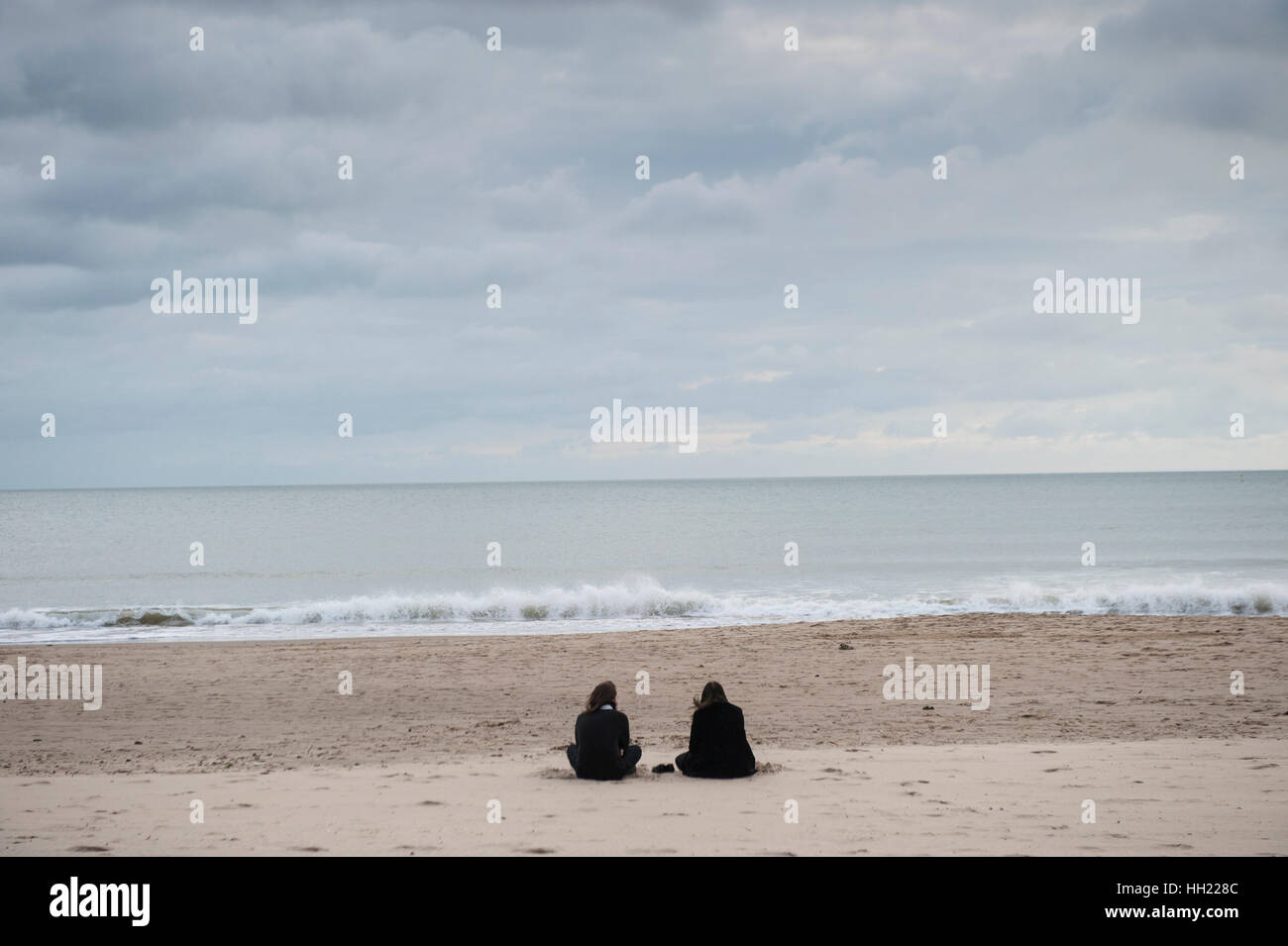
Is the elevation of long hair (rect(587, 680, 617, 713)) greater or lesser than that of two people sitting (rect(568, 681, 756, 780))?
greater

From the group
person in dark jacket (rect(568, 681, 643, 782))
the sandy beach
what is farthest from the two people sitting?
the sandy beach

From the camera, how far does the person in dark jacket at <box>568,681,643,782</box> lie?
Answer: 812cm

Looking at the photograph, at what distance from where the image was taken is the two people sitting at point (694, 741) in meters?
8.14

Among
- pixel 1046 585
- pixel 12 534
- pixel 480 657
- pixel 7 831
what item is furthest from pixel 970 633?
pixel 12 534

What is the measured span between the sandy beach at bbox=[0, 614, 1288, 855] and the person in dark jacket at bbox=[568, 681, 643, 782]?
15 centimetres

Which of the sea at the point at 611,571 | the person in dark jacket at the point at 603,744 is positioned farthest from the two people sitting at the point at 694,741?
the sea at the point at 611,571

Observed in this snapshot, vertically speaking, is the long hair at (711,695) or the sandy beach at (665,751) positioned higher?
the long hair at (711,695)

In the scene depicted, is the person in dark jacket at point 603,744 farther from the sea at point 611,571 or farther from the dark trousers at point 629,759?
the sea at point 611,571

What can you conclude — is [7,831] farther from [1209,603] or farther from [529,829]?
[1209,603]

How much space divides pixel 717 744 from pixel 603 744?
42.2 inches

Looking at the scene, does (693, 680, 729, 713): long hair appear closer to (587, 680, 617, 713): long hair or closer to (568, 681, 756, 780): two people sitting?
(568, 681, 756, 780): two people sitting

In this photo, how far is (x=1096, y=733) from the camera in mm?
10203

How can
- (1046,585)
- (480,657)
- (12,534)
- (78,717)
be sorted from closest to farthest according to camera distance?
(78,717)
(480,657)
(1046,585)
(12,534)

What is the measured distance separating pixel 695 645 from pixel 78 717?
1050 cm
